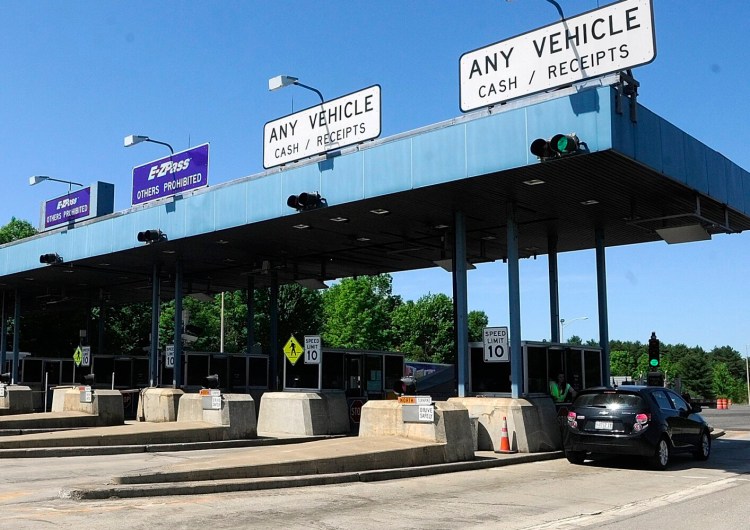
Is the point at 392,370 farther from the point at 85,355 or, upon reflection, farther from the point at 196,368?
the point at 85,355

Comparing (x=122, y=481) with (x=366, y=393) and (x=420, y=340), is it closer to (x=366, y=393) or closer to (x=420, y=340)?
(x=366, y=393)

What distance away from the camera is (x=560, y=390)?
1950 cm

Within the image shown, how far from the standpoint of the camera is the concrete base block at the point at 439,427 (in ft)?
50.6

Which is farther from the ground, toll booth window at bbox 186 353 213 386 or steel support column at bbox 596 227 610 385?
steel support column at bbox 596 227 610 385

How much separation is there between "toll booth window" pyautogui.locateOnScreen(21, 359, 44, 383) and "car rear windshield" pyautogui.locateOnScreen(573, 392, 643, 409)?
2915cm

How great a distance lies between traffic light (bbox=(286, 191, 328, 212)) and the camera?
19234mm

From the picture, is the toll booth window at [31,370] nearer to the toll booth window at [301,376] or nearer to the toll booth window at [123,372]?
the toll booth window at [123,372]

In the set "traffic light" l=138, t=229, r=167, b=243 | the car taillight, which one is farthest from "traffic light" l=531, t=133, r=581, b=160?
"traffic light" l=138, t=229, r=167, b=243

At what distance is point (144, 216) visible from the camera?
24.9 metres

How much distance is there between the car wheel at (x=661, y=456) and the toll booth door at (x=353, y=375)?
452 inches

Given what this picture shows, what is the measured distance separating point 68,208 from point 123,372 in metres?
8.18

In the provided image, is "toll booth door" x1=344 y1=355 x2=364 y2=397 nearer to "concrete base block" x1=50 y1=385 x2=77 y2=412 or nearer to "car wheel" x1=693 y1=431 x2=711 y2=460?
"concrete base block" x1=50 y1=385 x2=77 y2=412

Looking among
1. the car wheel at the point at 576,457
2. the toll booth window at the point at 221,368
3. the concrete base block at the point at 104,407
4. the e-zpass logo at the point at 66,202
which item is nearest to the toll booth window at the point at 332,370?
the toll booth window at the point at 221,368

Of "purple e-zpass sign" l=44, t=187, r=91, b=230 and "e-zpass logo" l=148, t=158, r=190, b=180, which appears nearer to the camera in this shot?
"e-zpass logo" l=148, t=158, r=190, b=180
